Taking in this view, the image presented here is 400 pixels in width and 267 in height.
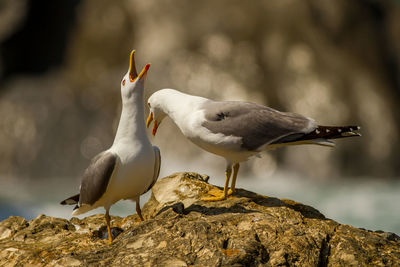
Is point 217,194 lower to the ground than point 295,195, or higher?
lower

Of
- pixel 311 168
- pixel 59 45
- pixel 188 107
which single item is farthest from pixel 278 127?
pixel 59 45

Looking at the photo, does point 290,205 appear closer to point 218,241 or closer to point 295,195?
point 218,241

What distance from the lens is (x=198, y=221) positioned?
3797 millimetres

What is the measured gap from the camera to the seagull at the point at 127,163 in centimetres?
422

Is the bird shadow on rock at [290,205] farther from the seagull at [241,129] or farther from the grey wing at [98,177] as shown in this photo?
the grey wing at [98,177]

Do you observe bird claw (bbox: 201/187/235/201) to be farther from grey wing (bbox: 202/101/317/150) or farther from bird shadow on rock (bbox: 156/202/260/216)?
grey wing (bbox: 202/101/317/150)

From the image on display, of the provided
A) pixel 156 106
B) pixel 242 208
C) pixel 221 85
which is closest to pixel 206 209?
pixel 242 208

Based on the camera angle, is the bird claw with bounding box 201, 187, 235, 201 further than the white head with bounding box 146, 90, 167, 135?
No

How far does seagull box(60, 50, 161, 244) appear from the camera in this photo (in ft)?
13.8

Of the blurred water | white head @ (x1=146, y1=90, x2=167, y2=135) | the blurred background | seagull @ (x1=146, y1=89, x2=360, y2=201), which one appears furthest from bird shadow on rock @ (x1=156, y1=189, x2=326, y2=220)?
the blurred background

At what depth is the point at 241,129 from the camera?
182 inches

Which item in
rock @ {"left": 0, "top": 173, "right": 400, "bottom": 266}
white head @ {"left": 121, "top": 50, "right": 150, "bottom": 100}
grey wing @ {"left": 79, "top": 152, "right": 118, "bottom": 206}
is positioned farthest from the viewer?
white head @ {"left": 121, "top": 50, "right": 150, "bottom": 100}

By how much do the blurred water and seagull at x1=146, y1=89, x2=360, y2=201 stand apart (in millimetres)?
5804

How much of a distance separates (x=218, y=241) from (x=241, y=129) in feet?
4.34
